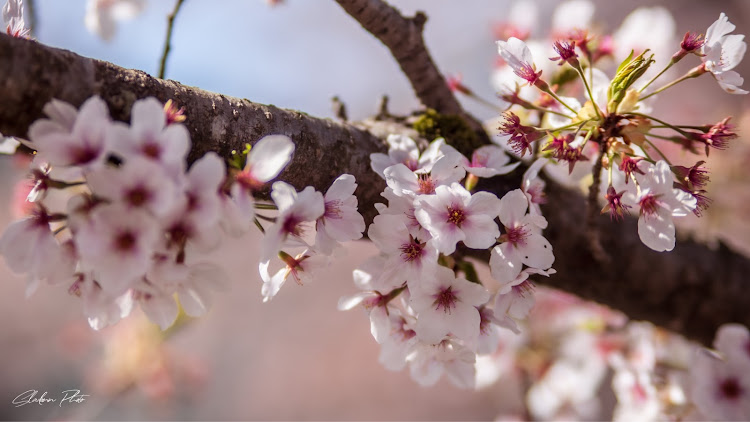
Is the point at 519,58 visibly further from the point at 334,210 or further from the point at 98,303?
the point at 98,303

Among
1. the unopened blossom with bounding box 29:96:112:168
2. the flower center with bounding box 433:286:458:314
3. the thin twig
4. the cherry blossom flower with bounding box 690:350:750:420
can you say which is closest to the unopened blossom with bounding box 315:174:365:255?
the flower center with bounding box 433:286:458:314

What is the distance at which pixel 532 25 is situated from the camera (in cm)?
106

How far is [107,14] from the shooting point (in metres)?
1.11

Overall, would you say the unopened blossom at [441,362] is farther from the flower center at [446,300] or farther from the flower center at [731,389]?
the flower center at [731,389]

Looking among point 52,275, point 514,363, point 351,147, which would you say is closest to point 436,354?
point 351,147

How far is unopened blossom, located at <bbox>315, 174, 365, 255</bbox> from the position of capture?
549mm

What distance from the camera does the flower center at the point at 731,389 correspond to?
2.83 ft

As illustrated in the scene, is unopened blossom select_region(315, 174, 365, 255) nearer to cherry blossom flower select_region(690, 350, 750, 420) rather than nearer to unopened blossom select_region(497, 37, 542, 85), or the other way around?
unopened blossom select_region(497, 37, 542, 85)

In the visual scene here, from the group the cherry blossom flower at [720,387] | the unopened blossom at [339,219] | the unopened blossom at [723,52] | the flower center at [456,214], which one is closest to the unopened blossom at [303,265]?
the unopened blossom at [339,219]

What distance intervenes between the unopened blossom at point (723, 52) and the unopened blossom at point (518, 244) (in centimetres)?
28

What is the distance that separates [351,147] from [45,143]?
379 mm

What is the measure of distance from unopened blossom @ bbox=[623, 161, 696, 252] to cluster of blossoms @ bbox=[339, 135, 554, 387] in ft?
0.40

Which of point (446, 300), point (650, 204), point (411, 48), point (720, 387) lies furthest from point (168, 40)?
point (720, 387)

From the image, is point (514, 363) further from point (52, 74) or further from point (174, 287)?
point (52, 74)
